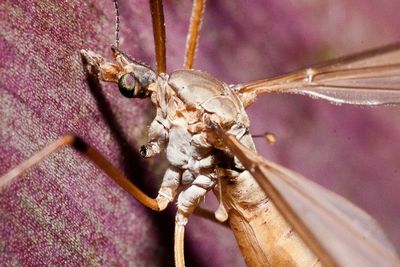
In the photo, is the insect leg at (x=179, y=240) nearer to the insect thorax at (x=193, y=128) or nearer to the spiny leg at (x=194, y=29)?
the insect thorax at (x=193, y=128)

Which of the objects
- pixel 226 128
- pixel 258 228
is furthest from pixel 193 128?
pixel 258 228

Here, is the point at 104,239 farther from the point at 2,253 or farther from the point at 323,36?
the point at 323,36

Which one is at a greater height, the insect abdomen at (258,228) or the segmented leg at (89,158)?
the insect abdomen at (258,228)

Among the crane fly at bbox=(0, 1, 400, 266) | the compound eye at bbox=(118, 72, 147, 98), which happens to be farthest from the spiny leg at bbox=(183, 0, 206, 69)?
the compound eye at bbox=(118, 72, 147, 98)

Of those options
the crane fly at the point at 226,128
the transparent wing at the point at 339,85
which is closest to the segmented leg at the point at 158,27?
the crane fly at the point at 226,128

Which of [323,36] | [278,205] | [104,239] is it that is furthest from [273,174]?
[323,36]

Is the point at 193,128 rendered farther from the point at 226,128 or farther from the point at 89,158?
the point at 89,158
